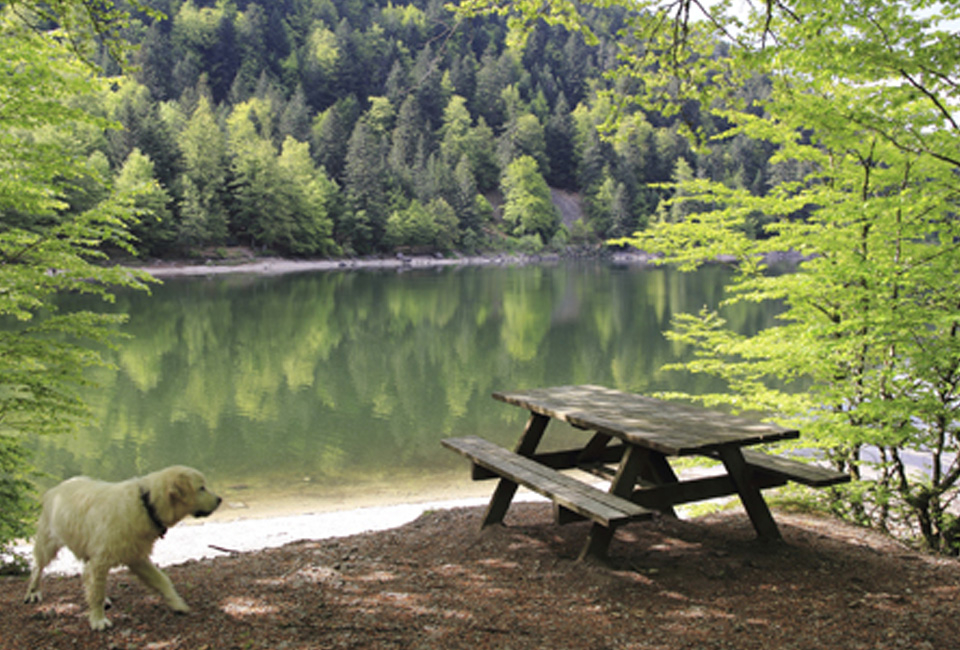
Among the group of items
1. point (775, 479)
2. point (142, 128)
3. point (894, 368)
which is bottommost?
point (775, 479)

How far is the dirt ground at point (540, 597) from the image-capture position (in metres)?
2.95

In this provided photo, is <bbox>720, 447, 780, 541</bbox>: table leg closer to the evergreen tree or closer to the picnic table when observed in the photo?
the picnic table

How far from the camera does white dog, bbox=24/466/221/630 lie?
9.45 feet

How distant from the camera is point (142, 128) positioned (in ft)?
164

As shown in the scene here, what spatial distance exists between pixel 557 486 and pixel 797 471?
1.56 meters

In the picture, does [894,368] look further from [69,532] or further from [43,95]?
[43,95]

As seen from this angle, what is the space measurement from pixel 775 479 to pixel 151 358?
57.9 feet

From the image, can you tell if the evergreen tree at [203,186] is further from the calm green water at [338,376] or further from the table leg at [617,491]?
the table leg at [617,491]

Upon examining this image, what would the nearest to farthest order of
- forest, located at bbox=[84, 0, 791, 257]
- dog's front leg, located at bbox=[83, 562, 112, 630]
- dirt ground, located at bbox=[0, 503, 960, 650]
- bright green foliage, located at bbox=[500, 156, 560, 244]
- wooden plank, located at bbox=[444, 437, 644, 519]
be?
dog's front leg, located at bbox=[83, 562, 112, 630]
dirt ground, located at bbox=[0, 503, 960, 650]
wooden plank, located at bbox=[444, 437, 644, 519]
forest, located at bbox=[84, 0, 791, 257]
bright green foliage, located at bbox=[500, 156, 560, 244]

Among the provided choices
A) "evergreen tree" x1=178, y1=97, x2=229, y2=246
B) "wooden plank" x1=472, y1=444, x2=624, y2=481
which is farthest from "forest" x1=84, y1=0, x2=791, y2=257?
"wooden plank" x1=472, y1=444, x2=624, y2=481

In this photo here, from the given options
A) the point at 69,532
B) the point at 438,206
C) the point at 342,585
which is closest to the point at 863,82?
the point at 342,585

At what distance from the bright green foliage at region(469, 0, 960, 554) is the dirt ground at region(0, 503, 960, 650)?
2.89 ft

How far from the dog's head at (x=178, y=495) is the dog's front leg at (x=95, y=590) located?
309 millimetres

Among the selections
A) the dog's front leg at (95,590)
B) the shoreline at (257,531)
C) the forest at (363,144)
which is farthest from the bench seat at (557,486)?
the forest at (363,144)
